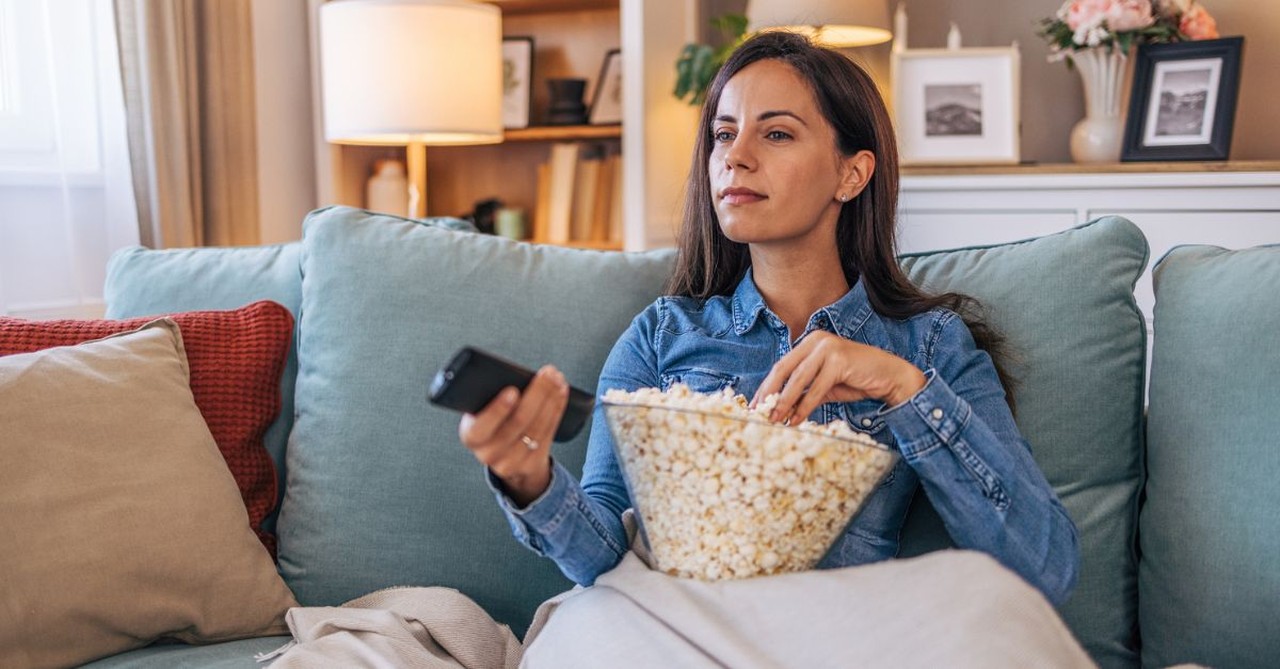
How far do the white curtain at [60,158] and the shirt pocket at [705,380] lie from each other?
1.59 meters

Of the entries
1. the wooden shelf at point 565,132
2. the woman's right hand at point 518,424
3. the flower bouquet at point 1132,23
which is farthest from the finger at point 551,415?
the flower bouquet at point 1132,23

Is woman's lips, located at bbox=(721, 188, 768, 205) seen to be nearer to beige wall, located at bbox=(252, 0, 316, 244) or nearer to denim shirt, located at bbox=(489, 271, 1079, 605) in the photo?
denim shirt, located at bbox=(489, 271, 1079, 605)

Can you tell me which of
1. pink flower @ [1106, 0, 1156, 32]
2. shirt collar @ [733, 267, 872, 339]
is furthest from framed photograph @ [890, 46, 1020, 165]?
shirt collar @ [733, 267, 872, 339]

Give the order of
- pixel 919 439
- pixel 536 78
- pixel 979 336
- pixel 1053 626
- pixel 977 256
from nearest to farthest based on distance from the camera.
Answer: pixel 1053 626
pixel 919 439
pixel 979 336
pixel 977 256
pixel 536 78

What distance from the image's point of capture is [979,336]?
1401mm

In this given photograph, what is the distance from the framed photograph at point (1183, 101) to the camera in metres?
2.96

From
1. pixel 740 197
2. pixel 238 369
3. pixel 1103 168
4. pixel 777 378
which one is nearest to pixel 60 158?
pixel 238 369

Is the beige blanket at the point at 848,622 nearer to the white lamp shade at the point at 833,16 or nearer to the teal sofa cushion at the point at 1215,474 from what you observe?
the teal sofa cushion at the point at 1215,474

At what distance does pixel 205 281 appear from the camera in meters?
1.73

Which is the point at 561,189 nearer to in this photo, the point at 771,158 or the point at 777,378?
the point at 771,158

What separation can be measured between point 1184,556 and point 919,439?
1.21ft

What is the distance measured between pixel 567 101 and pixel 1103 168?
1498mm

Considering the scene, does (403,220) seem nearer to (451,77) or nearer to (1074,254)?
(1074,254)

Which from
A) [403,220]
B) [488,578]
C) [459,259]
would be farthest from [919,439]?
[403,220]
